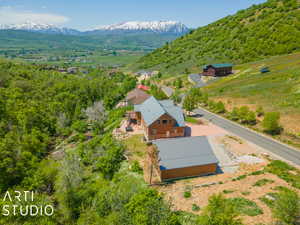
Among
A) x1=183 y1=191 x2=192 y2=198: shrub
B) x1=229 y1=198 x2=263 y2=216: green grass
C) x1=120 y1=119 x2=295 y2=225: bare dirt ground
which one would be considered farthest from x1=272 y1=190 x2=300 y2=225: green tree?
x1=183 y1=191 x2=192 y2=198: shrub

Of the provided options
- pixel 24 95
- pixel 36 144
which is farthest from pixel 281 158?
pixel 24 95

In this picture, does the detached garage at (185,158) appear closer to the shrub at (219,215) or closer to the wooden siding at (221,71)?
the shrub at (219,215)

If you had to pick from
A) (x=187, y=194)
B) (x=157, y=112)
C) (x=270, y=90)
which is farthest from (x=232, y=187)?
(x=270, y=90)

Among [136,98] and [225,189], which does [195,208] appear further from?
[136,98]

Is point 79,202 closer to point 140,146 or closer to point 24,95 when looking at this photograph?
point 140,146

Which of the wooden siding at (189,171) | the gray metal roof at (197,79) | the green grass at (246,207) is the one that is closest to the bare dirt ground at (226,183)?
the green grass at (246,207)

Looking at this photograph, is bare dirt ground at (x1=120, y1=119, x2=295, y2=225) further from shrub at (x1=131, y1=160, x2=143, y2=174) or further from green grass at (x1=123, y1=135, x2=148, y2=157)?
shrub at (x1=131, y1=160, x2=143, y2=174)
